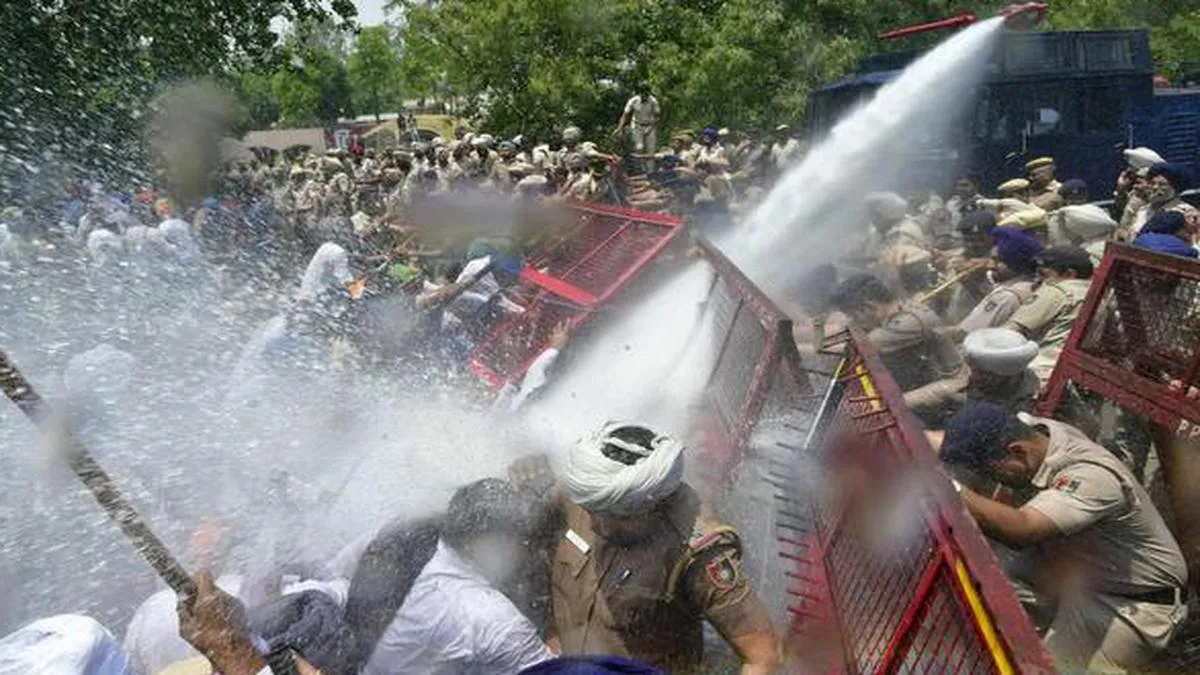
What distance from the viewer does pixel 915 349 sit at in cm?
498

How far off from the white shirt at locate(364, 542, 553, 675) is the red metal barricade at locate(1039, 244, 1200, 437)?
2522 mm

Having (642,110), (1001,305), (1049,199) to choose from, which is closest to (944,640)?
(1001,305)

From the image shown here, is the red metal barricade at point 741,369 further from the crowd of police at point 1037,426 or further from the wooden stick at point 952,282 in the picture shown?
the wooden stick at point 952,282

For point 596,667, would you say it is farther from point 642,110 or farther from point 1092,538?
point 642,110

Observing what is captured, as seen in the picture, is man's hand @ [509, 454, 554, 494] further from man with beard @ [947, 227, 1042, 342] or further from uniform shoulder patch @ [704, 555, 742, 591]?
man with beard @ [947, 227, 1042, 342]

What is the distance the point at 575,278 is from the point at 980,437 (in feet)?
11.9

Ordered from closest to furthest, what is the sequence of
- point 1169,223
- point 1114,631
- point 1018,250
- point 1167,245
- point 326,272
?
point 1114,631, point 1167,245, point 1018,250, point 1169,223, point 326,272

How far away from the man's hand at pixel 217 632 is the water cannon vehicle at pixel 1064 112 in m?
10.0

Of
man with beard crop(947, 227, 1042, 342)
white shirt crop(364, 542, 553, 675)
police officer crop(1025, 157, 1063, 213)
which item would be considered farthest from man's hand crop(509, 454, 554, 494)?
police officer crop(1025, 157, 1063, 213)

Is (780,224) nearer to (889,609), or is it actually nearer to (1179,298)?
(1179,298)

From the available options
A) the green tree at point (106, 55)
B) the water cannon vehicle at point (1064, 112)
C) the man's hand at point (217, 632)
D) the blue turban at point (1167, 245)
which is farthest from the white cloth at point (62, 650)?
the green tree at point (106, 55)

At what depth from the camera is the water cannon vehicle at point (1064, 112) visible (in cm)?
1102

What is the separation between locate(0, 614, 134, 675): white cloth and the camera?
2107 millimetres

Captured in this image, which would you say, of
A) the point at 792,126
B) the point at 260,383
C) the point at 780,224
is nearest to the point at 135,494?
the point at 260,383
